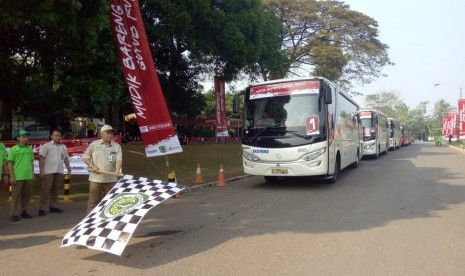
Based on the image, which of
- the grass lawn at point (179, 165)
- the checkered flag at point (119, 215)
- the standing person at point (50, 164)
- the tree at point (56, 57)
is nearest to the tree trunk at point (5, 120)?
the tree at point (56, 57)

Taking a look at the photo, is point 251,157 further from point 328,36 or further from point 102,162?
point 328,36

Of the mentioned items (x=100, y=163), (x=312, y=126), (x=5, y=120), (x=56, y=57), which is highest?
(x=56, y=57)

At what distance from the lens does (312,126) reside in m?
12.2

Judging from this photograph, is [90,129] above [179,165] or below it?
above

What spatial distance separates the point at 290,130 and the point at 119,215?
7.23 m

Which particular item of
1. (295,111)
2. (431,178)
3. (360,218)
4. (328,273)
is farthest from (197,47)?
(328,273)

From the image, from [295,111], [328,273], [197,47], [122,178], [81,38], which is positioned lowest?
[328,273]

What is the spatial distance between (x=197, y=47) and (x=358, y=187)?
9276 mm

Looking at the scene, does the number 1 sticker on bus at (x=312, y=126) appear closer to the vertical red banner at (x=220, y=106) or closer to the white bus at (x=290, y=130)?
the white bus at (x=290, y=130)

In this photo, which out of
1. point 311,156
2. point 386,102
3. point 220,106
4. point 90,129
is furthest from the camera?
point 386,102

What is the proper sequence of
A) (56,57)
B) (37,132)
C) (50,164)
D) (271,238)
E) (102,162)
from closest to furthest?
1. (271,238)
2. (102,162)
3. (50,164)
4. (56,57)
5. (37,132)

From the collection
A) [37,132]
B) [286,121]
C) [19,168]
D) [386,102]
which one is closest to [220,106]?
[37,132]

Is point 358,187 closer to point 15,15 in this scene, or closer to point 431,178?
point 431,178

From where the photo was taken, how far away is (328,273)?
5.14m
